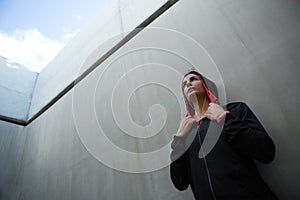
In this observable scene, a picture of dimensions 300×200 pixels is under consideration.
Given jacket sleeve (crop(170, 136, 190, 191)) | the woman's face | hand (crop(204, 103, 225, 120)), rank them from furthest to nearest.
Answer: the woman's face < jacket sleeve (crop(170, 136, 190, 191)) < hand (crop(204, 103, 225, 120))

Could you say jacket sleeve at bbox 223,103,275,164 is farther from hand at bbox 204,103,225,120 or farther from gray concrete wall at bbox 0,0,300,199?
gray concrete wall at bbox 0,0,300,199

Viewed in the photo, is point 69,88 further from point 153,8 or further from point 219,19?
point 219,19

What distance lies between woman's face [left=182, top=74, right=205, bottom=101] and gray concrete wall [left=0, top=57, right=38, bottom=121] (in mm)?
2966

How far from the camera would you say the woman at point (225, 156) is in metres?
0.70

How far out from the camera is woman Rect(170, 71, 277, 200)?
0.70 m

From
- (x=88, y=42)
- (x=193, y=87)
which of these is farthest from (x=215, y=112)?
(x=88, y=42)

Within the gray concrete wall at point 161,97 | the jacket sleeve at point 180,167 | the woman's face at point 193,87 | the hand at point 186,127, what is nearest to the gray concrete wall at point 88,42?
the gray concrete wall at point 161,97

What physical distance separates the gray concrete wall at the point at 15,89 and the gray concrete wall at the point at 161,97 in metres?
0.90

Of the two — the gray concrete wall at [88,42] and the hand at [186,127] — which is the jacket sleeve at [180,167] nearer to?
the hand at [186,127]

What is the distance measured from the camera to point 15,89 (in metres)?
3.29

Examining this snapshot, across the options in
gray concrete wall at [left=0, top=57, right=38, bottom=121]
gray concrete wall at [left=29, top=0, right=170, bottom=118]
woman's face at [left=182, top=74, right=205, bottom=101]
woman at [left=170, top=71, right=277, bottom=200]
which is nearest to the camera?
woman at [left=170, top=71, right=277, bottom=200]

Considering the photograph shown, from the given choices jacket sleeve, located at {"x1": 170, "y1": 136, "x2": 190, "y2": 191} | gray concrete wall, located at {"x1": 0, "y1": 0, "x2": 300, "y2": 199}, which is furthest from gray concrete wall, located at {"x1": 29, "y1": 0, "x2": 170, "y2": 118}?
jacket sleeve, located at {"x1": 170, "y1": 136, "x2": 190, "y2": 191}

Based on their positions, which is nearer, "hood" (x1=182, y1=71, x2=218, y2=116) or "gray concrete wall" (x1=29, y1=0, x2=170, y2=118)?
"hood" (x1=182, y1=71, x2=218, y2=116)

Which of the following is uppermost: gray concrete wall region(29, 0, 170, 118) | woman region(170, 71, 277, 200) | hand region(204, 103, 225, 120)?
gray concrete wall region(29, 0, 170, 118)
